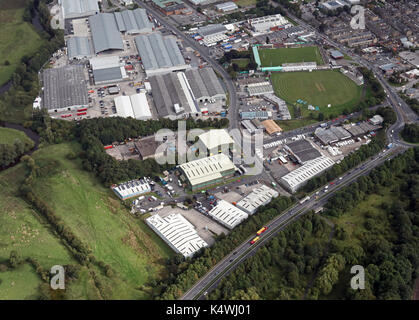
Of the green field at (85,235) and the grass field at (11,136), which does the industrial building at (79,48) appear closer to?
the grass field at (11,136)

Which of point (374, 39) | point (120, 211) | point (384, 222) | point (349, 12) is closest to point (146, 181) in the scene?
point (120, 211)

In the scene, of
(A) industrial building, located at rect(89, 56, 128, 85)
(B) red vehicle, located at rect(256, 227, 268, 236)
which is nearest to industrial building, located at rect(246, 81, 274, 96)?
(A) industrial building, located at rect(89, 56, 128, 85)

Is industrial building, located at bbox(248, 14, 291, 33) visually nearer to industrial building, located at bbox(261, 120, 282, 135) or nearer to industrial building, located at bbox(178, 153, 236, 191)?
industrial building, located at bbox(261, 120, 282, 135)

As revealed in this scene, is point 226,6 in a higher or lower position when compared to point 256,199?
higher

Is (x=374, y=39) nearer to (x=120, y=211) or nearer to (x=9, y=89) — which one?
(x=120, y=211)

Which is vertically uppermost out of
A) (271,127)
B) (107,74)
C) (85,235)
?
(107,74)

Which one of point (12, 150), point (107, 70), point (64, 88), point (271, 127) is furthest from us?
point (107, 70)

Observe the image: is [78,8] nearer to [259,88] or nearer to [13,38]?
[13,38]

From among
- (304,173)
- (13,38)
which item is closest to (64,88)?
(13,38)
